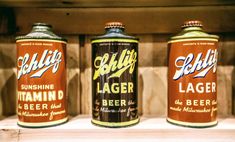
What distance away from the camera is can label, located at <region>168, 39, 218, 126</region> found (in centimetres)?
58

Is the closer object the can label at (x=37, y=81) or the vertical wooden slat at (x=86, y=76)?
the can label at (x=37, y=81)

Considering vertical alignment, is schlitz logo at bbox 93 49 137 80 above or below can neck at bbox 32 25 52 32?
below

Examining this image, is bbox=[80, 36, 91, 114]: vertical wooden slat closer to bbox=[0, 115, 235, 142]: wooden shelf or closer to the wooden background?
the wooden background

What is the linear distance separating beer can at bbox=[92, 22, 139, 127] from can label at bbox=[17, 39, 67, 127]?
108 mm

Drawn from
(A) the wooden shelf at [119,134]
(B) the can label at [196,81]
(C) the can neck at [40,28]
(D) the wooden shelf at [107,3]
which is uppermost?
(D) the wooden shelf at [107,3]

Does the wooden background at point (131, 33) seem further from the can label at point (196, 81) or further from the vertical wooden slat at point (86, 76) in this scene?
the can label at point (196, 81)

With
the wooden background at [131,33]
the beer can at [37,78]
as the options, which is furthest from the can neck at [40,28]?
the wooden background at [131,33]

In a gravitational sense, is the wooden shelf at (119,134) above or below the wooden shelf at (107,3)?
below

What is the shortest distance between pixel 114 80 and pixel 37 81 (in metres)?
0.19

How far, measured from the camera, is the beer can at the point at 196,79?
57 centimetres

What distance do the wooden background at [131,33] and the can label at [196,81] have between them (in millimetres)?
154

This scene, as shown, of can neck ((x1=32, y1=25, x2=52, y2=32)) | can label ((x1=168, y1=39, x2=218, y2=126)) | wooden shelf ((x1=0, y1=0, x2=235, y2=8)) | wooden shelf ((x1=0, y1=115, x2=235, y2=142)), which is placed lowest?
wooden shelf ((x1=0, y1=115, x2=235, y2=142))

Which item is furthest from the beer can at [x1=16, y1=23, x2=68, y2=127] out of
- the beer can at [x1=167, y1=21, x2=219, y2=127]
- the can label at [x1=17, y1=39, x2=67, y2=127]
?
the beer can at [x1=167, y1=21, x2=219, y2=127]

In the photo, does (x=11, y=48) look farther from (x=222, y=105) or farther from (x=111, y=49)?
(x=222, y=105)
